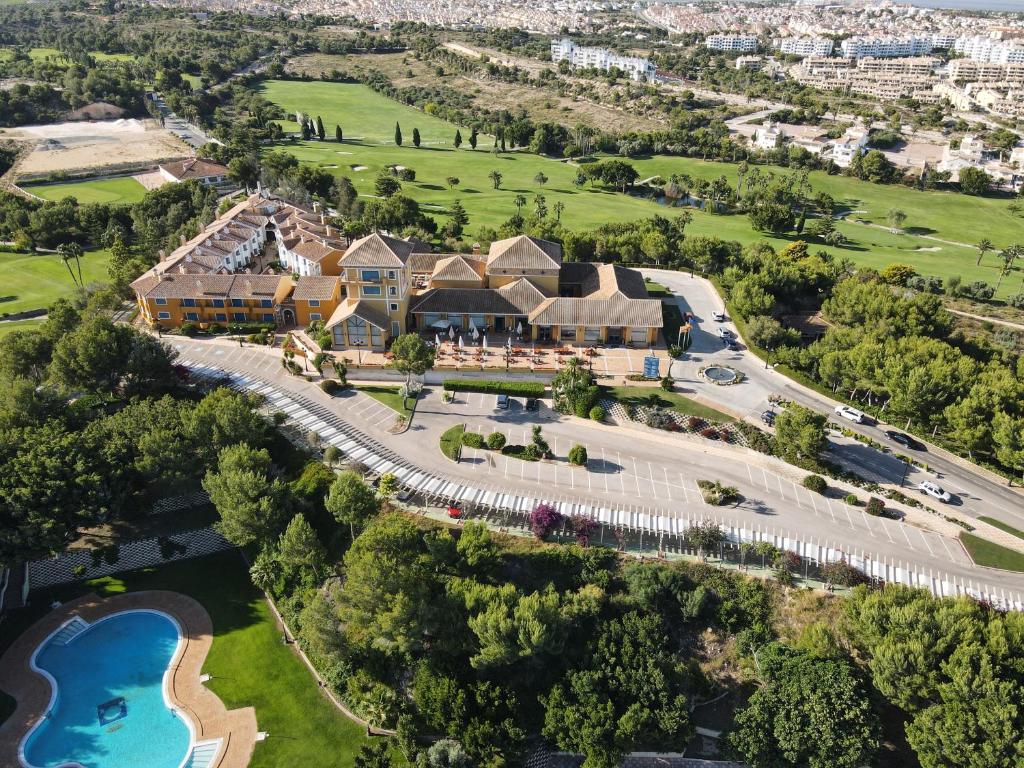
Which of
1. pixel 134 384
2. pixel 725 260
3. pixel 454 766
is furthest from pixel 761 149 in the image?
pixel 454 766

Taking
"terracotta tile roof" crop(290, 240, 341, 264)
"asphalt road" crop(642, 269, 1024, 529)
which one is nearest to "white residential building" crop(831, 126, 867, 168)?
"asphalt road" crop(642, 269, 1024, 529)

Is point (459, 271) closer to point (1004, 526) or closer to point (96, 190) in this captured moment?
point (1004, 526)

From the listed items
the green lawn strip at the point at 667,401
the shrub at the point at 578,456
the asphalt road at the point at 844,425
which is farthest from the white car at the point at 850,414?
the shrub at the point at 578,456

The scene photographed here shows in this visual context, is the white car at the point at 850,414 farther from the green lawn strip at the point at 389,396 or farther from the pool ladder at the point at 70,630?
the pool ladder at the point at 70,630

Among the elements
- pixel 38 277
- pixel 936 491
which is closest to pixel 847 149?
pixel 936 491

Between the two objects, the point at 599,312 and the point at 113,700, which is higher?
the point at 599,312
